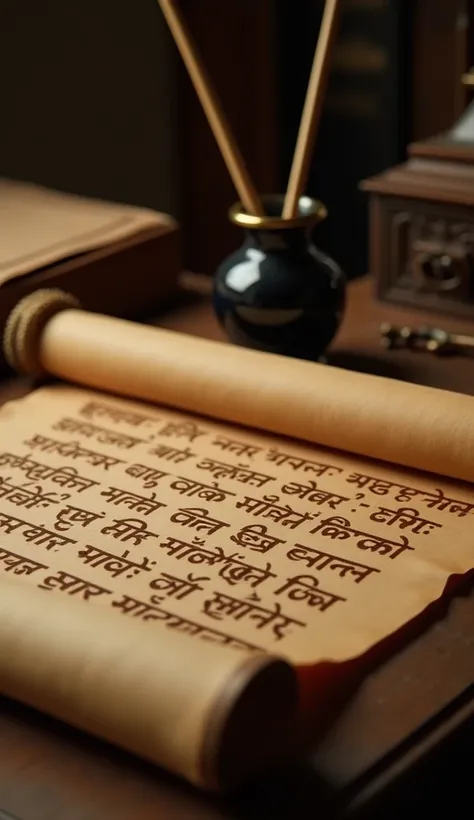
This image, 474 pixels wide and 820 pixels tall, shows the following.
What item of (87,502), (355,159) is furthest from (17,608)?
(355,159)

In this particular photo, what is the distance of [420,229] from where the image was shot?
1227 mm

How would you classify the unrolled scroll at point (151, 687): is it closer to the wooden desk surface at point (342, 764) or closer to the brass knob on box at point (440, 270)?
the wooden desk surface at point (342, 764)

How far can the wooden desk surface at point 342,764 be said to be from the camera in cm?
58

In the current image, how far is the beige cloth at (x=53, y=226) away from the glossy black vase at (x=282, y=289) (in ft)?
0.67

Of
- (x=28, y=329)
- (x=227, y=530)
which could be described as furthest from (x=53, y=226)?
(x=227, y=530)

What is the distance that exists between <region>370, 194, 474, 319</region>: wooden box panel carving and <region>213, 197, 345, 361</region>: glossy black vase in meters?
0.18

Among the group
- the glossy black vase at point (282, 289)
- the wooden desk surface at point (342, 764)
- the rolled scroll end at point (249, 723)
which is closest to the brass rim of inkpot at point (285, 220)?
the glossy black vase at point (282, 289)

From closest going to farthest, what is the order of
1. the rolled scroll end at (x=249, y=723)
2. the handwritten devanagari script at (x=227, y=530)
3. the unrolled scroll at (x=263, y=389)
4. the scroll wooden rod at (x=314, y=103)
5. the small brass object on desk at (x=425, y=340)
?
1. the rolled scroll end at (x=249, y=723)
2. the handwritten devanagari script at (x=227, y=530)
3. the unrolled scroll at (x=263, y=389)
4. the scroll wooden rod at (x=314, y=103)
5. the small brass object on desk at (x=425, y=340)

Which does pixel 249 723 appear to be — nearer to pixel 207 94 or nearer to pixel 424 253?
pixel 207 94

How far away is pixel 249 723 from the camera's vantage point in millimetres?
568

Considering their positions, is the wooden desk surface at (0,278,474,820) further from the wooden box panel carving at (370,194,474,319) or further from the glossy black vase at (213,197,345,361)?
the wooden box panel carving at (370,194,474,319)

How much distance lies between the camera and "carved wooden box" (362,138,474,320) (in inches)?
47.1

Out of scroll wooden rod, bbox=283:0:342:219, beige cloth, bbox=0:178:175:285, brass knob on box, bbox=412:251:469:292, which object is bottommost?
brass knob on box, bbox=412:251:469:292

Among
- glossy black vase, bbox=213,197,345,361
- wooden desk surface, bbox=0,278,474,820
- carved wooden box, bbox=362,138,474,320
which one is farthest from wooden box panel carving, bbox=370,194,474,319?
wooden desk surface, bbox=0,278,474,820
